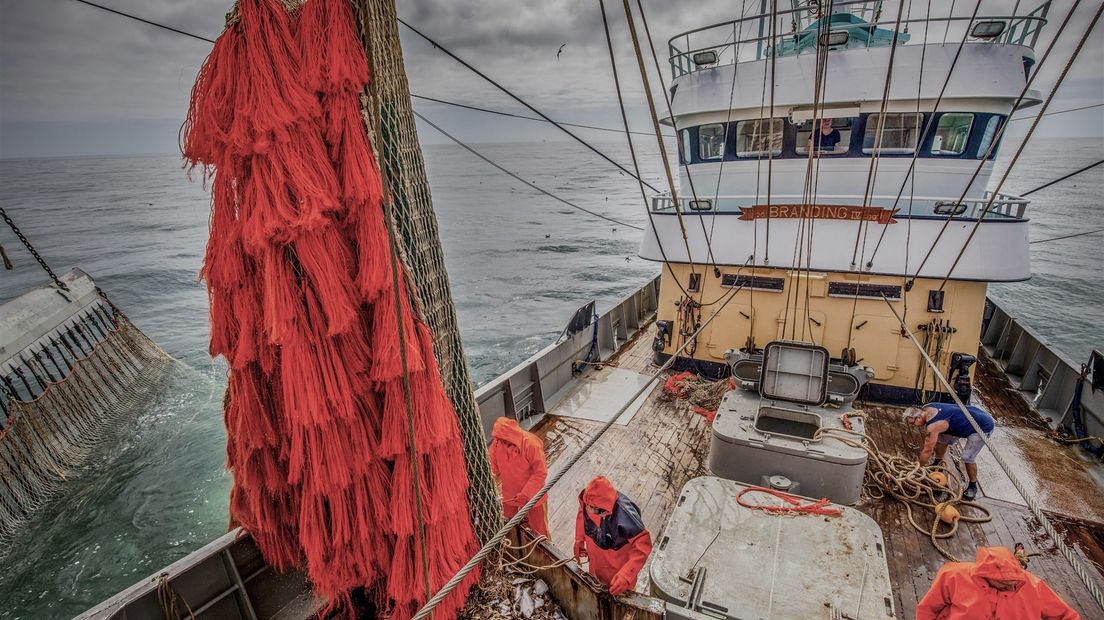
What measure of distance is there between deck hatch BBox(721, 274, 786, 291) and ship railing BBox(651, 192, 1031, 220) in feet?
3.57

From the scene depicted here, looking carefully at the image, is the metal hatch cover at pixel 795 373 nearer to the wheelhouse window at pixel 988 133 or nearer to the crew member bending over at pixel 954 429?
the crew member bending over at pixel 954 429

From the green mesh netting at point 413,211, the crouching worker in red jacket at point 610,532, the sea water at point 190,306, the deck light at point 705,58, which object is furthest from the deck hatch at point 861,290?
the sea water at point 190,306

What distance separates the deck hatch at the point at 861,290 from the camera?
727cm

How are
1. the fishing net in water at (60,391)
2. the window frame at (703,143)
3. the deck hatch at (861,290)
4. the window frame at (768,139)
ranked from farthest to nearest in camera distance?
the fishing net in water at (60,391) → the window frame at (703,143) → the window frame at (768,139) → the deck hatch at (861,290)

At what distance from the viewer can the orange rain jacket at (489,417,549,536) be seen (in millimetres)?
4113

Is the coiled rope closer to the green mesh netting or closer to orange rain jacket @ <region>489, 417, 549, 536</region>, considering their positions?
orange rain jacket @ <region>489, 417, 549, 536</region>

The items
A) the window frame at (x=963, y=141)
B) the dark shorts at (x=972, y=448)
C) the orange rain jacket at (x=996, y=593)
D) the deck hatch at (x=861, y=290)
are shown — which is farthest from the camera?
the window frame at (x=963, y=141)

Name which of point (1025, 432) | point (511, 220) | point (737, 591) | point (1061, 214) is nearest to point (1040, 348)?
point (1025, 432)

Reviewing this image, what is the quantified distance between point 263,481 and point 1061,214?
63.7m

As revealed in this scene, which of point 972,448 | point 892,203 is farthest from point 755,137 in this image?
point 972,448

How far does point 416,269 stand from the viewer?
7.98 feet

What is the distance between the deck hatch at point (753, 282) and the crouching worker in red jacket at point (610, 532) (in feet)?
17.7

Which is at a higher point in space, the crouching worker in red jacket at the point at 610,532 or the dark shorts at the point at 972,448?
the crouching worker in red jacket at the point at 610,532

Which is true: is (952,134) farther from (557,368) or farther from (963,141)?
(557,368)
